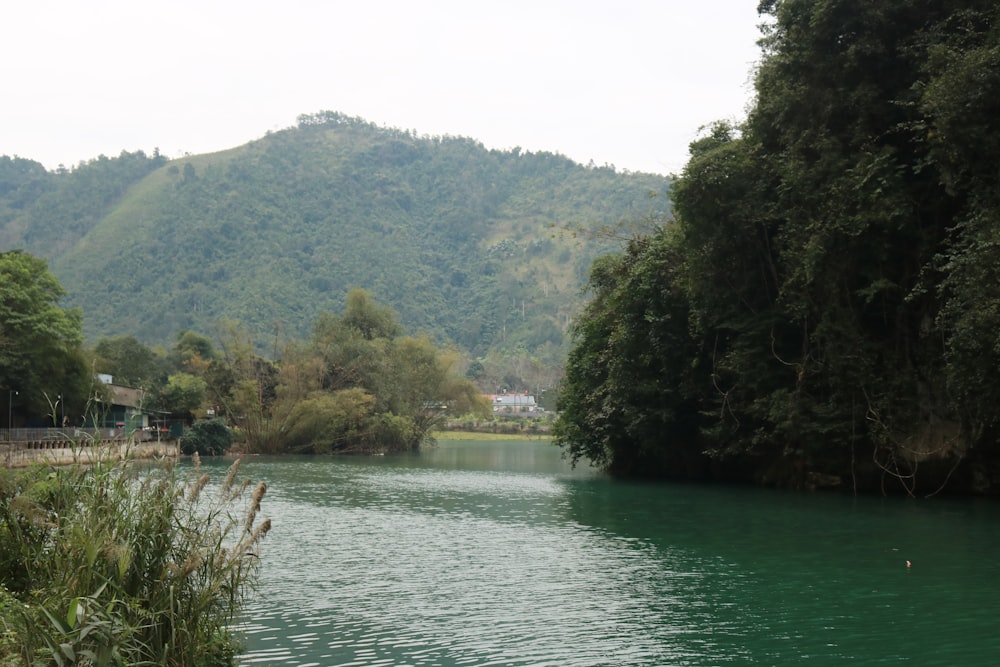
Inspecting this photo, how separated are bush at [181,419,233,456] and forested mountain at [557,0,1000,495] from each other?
3303cm

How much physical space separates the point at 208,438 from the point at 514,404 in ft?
288

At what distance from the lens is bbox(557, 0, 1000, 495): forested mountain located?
78.0 ft

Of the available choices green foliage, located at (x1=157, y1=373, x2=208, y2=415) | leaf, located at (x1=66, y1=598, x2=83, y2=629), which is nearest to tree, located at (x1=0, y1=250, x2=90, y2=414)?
green foliage, located at (x1=157, y1=373, x2=208, y2=415)

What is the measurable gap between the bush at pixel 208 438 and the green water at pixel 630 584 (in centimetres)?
3079

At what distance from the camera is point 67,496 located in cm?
889

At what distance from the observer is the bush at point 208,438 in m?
58.5

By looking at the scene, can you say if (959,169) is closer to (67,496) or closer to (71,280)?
(67,496)

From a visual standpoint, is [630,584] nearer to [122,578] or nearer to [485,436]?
[122,578]

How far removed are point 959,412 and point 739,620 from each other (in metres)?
16.5

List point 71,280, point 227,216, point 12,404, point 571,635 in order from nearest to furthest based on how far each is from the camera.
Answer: point 571,635, point 12,404, point 71,280, point 227,216

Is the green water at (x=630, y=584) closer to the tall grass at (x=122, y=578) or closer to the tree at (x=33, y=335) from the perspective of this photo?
the tall grass at (x=122, y=578)

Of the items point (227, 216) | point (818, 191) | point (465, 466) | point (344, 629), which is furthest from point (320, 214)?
point (344, 629)

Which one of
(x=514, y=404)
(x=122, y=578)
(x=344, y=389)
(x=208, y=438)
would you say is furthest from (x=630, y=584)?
(x=514, y=404)

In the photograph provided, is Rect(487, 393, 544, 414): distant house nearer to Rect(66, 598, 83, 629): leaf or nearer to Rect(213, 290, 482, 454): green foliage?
Rect(213, 290, 482, 454): green foliage
